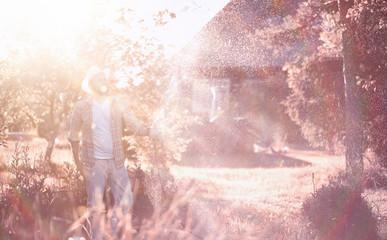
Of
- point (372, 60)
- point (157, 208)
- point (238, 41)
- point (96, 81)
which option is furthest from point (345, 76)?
point (238, 41)

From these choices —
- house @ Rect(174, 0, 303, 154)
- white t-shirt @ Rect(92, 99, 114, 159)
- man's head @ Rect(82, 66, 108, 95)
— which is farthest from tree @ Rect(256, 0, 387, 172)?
house @ Rect(174, 0, 303, 154)

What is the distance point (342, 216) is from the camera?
560cm

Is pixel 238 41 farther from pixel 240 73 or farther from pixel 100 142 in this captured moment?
pixel 100 142

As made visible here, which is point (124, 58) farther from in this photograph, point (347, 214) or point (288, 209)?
point (347, 214)

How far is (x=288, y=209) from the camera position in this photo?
9.24 meters

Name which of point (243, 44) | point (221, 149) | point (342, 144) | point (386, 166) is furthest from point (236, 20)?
point (386, 166)

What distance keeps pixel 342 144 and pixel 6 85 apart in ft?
33.7

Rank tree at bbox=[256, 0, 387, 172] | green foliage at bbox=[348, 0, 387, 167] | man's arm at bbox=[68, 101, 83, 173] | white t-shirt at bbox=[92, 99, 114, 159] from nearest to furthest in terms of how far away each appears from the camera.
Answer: white t-shirt at bbox=[92, 99, 114, 159] < man's arm at bbox=[68, 101, 83, 173] < green foliage at bbox=[348, 0, 387, 167] < tree at bbox=[256, 0, 387, 172]

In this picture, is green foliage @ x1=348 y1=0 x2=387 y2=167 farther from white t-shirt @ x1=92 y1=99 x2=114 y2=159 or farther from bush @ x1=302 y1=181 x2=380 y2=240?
white t-shirt @ x1=92 y1=99 x2=114 y2=159

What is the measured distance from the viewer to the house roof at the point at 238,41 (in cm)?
2370

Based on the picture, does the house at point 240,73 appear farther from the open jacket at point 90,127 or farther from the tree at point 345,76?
the open jacket at point 90,127

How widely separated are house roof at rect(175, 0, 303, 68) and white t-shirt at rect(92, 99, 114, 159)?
17.8m

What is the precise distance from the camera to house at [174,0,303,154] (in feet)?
78.9

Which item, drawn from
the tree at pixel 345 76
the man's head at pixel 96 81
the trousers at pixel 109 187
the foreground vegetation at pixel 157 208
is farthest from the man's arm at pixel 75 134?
the tree at pixel 345 76
